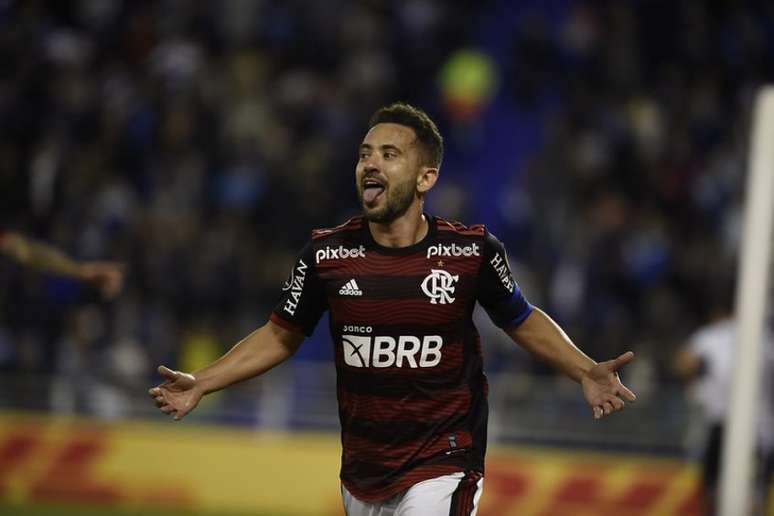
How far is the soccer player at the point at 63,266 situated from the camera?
29.5ft

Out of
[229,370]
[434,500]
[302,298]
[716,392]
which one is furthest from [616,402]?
[716,392]

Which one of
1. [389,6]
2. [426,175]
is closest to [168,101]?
[389,6]

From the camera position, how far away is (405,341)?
6125 millimetres

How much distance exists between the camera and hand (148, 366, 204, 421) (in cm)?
604

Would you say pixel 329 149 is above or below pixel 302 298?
above

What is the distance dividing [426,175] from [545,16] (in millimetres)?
12913

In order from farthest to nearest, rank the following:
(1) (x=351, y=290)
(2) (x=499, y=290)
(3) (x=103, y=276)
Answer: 1. (3) (x=103, y=276)
2. (2) (x=499, y=290)
3. (1) (x=351, y=290)

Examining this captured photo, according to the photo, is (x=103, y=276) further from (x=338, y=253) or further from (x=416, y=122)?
(x=416, y=122)

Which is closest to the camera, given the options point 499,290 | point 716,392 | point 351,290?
point 351,290

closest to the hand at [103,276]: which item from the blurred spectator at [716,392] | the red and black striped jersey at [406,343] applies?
the red and black striped jersey at [406,343]

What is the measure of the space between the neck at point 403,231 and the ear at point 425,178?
0.07 metres

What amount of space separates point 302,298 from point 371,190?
606mm

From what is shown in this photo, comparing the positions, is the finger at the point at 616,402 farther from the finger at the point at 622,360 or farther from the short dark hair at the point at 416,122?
the short dark hair at the point at 416,122

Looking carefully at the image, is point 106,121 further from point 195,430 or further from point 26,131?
point 195,430
